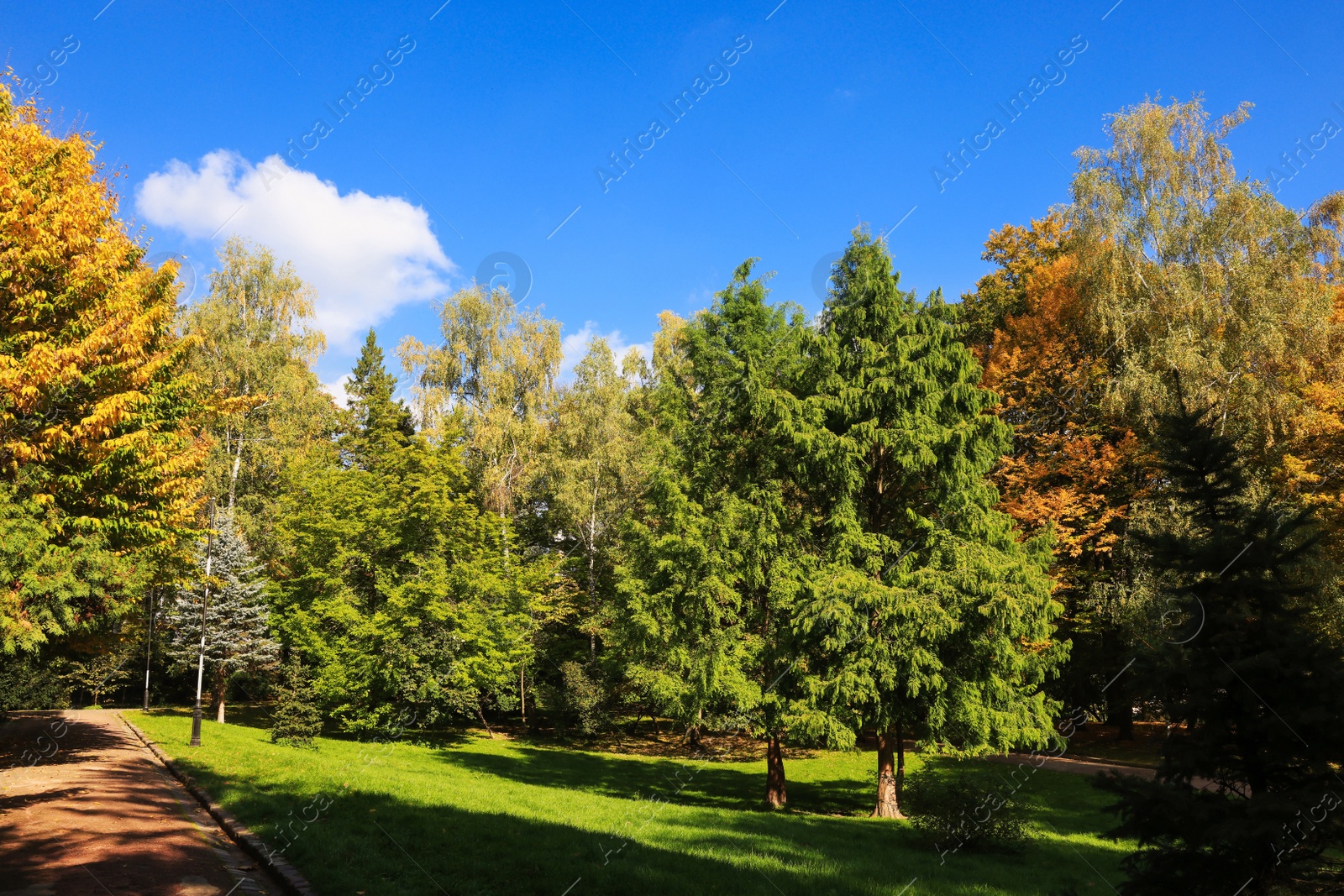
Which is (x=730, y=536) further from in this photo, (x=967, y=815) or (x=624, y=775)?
(x=624, y=775)

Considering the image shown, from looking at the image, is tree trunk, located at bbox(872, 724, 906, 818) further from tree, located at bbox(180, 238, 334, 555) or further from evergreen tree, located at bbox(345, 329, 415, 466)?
tree, located at bbox(180, 238, 334, 555)

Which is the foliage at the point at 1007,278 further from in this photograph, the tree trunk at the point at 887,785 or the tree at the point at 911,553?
the tree trunk at the point at 887,785

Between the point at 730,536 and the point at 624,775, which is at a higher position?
the point at 730,536

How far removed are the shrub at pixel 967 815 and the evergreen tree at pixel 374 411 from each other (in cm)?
2537

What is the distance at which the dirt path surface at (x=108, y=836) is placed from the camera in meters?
7.32

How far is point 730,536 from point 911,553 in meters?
4.14

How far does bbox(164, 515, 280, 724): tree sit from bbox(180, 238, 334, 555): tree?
3183 mm

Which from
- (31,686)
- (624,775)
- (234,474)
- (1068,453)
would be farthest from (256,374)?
(1068,453)

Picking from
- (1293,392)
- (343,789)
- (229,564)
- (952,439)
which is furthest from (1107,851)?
(229,564)

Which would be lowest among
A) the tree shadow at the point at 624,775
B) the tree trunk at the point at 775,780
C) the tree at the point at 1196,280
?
the tree shadow at the point at 624,775

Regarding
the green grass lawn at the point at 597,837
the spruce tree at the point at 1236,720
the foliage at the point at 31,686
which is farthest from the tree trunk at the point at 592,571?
the spruce tree at the point at 1236,720

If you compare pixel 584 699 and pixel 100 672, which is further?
pixel 100 672

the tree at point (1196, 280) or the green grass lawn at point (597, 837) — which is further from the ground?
the tree at point (1196, 280)

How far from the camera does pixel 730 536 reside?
1748 cm
